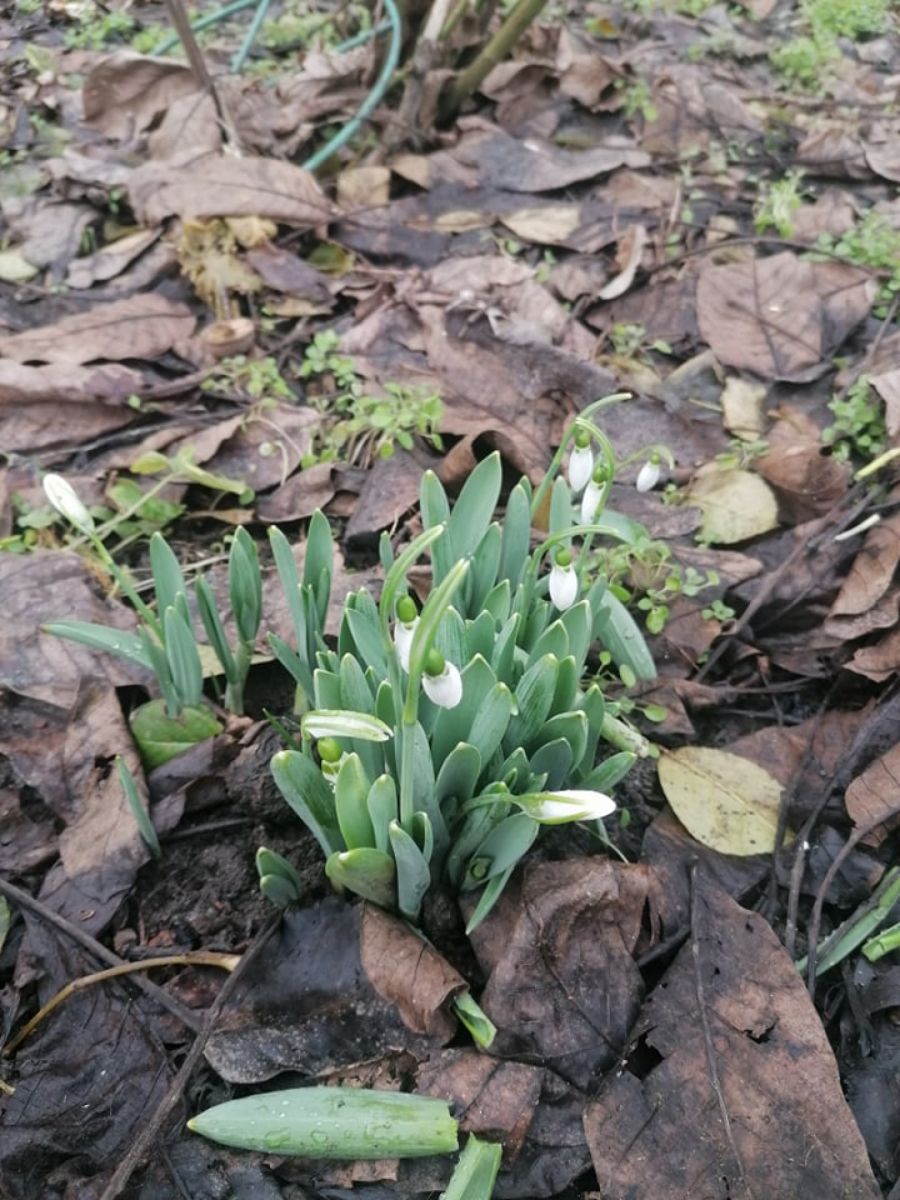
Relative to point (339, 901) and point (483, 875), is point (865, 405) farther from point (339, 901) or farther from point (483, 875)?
point (339, 901)

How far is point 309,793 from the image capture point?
1339 millimetres

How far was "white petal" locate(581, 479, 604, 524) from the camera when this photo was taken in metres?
1.44

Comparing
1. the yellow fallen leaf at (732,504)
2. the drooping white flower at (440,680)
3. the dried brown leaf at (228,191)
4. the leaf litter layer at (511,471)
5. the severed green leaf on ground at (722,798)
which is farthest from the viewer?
the dried brown leaf at (228,191)

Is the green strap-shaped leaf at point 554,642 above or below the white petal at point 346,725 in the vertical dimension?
below

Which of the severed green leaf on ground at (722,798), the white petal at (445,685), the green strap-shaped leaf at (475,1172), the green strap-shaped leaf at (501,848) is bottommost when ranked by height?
the severed green leaf on ground at (722,798)

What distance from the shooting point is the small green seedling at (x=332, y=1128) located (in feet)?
3.98

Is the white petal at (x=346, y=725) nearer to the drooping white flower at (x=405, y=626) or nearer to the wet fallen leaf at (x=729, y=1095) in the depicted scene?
the drooping white flower at (x=405, y=626)

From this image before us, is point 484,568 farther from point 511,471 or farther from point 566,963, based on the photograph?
point 511,471

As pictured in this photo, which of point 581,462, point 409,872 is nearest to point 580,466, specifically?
point 581,462

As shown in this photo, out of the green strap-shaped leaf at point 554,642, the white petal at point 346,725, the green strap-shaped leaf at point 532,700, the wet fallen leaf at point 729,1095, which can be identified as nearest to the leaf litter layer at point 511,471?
the wet fallen leaf at point 729,1095

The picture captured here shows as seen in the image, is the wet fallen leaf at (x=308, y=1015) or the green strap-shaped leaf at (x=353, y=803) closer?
the green strap-shaped leaf at (x=353, y=803)

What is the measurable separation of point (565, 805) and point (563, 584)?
343 mm

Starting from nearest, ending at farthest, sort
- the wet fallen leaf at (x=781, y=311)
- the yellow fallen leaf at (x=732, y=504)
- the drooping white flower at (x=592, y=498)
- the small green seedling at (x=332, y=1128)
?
the small green seedling at (x=332, y=1128)
the drooping white flower at (x=592, y=498)
the yellow fallen leaf at (x=732, y=504)
the wet fallen leaf at (x=781, y=311)

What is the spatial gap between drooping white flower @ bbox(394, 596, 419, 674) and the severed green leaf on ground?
810 mm
